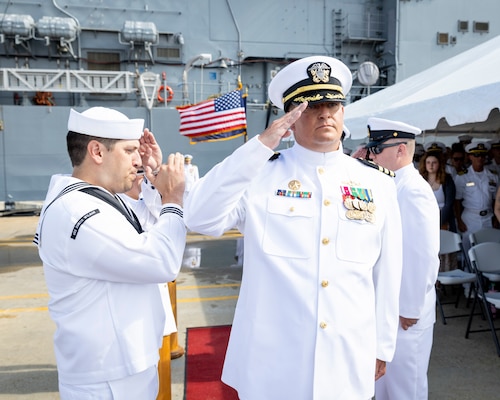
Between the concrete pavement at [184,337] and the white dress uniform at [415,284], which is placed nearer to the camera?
the white dress uniform at [415,284]

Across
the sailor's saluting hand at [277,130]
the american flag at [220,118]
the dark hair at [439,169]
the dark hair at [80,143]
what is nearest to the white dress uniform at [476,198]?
the dark hair at [439,169]

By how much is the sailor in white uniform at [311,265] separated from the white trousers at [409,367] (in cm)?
80

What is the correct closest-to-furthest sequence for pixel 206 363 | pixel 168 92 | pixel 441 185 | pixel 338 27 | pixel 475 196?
pixel 206 363 → pixel 441 185 → pixel 475 196 → pixel 168 92 → pixel 338 27

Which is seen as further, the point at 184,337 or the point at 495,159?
the point at 495,159

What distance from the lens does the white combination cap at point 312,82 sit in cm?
169

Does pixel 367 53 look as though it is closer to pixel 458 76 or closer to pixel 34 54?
pixel 34 54

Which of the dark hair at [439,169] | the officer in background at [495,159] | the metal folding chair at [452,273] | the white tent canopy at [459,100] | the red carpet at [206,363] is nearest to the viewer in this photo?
the red carpet at [206,363]

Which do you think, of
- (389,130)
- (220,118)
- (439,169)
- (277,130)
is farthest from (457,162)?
(277,130)

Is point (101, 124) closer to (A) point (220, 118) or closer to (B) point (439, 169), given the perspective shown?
(B) point (439, 169)

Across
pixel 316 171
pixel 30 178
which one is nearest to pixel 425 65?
pixel 30 178

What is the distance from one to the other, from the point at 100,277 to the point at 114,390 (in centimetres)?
46

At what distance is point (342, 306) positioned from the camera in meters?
1.70

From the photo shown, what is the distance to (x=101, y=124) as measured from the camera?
5.64 feet

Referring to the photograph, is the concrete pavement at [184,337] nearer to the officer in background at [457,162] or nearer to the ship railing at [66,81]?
the officer in background at [457,162]
